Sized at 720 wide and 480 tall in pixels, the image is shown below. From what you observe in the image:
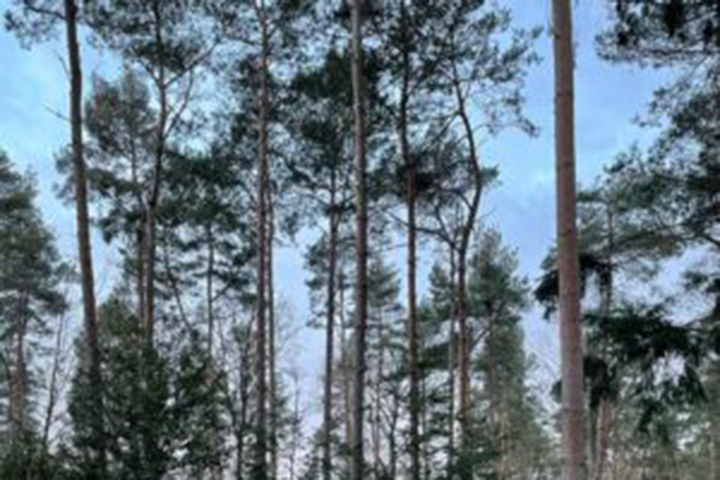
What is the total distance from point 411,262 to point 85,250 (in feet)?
22.2

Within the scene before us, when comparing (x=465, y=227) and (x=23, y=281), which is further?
(x=23, y=281)

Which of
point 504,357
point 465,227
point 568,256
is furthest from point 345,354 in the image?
point 568,256

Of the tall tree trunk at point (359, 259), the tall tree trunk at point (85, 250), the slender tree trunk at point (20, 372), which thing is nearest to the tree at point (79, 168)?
the tall tree trunk at point (85, 250)

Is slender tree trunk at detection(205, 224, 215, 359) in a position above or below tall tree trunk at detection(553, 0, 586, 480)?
above

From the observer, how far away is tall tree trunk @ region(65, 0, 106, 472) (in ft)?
34.6

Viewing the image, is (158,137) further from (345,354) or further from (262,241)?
(345,354)

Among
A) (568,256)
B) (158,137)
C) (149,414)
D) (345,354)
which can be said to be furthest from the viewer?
(345,354)

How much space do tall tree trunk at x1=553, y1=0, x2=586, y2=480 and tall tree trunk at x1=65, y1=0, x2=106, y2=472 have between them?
6914 millimetres

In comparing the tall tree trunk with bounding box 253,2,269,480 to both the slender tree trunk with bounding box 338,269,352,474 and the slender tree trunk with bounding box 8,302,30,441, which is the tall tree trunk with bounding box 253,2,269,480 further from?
the slender tree trunk with bounding box 8,302,30,441

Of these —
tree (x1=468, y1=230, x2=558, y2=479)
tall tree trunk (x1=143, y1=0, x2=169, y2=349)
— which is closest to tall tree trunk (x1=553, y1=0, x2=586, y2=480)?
tree (x1=468, y1=230, x2=558, y2=479)

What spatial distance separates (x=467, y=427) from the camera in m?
14.2

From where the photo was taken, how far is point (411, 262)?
16.0 m

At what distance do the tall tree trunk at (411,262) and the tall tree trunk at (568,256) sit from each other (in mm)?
7568

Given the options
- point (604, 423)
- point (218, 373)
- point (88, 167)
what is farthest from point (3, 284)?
point (604, 423)
